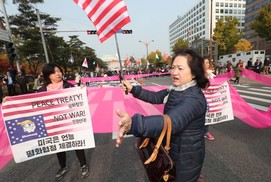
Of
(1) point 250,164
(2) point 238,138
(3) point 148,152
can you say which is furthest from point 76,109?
(2) point 238,138

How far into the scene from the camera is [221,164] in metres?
3.15

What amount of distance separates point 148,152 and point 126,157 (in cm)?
229

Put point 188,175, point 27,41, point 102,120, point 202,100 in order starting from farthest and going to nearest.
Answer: point 27,41 < point 102,120 < point 188,175 < point 202,100

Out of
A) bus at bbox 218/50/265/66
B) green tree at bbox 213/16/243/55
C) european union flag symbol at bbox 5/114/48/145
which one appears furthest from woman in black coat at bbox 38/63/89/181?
green tree at bbox 213/16/243/55

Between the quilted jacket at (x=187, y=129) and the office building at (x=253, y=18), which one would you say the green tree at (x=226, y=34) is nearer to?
the office building at (x=253, y=18)

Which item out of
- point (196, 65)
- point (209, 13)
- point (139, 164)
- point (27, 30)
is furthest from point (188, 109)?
point (209, 13)

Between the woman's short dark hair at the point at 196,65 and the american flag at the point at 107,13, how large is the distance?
130cm

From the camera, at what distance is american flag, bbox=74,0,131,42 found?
8.12 feet

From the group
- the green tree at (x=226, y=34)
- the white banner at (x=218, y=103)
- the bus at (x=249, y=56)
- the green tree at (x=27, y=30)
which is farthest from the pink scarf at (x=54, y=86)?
the green tree at (x=226, y=34)

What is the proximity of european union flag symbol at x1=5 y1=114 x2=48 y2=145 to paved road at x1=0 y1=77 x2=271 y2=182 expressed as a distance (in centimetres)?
81

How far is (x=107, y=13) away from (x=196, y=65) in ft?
5.18

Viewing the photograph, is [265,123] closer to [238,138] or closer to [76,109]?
[238,138]

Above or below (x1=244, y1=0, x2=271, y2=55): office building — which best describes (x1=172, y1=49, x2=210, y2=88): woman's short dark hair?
below

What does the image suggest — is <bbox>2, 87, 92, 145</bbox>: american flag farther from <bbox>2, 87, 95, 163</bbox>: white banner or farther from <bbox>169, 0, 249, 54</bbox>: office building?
<bbox>169, 0, 249, 54</bbox>: office building
